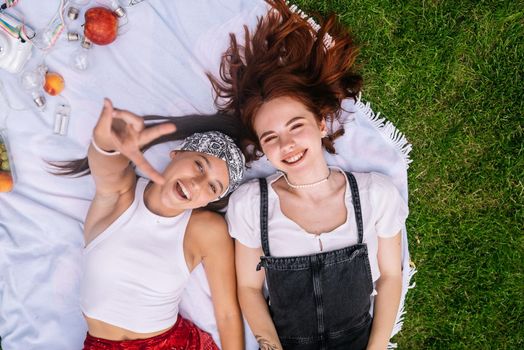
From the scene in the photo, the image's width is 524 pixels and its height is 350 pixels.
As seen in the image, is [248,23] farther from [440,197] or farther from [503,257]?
[503,257]

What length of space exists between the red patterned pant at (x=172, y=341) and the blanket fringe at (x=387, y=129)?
1753 mm

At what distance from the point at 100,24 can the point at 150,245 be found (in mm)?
1398

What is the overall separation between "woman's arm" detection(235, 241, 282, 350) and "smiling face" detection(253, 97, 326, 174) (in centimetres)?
63

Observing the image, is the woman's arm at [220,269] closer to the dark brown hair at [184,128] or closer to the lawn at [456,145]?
the dark brown hair at [184,128]

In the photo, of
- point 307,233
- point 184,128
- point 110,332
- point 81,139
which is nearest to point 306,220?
point 307,233

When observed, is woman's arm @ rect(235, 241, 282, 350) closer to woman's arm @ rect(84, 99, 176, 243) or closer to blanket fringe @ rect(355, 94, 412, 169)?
woman's arm @ rect(84, 99, 176, 243)

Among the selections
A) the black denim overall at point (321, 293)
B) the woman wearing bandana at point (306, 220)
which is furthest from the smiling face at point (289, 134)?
the black denim overall at point (321, 293)

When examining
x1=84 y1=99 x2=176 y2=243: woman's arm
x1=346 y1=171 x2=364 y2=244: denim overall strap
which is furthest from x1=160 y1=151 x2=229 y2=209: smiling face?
x1=346 y1=171 x2=364 y2=244: denim overall strap

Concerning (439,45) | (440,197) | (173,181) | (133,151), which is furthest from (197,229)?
(439,45)

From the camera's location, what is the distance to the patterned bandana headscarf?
2914mm

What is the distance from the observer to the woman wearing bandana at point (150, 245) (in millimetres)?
2889

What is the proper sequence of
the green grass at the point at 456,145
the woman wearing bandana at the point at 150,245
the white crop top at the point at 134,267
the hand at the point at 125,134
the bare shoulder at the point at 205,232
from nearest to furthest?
1. the hand at the point at 125,134
2. the woman wearing bandana at the point at 150,245
3. the white crop top at the point at 134,267
4. the bare shoulder at the point at 205,232
5. the green grass at the point at 456,145

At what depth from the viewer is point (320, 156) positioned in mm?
2973

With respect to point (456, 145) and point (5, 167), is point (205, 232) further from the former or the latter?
point (456, 145)
